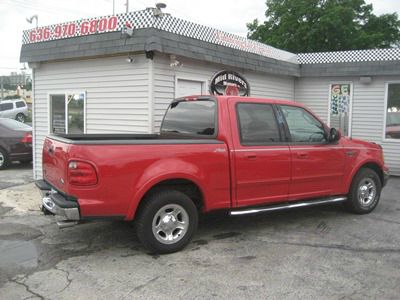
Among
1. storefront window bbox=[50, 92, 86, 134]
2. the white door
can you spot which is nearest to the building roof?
the white door

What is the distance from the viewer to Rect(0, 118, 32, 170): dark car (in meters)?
12.1

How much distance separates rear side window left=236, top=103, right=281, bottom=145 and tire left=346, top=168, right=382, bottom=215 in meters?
1.80

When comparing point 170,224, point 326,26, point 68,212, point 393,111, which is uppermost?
point 326,26

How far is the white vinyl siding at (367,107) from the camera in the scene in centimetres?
1123

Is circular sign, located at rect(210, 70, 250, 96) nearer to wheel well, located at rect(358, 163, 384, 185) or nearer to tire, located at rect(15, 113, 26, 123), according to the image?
Answer: wheel well, located at rect(358, 163, 384, 185)

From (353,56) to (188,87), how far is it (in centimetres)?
550

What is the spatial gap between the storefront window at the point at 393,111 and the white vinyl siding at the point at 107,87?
6.87 metres

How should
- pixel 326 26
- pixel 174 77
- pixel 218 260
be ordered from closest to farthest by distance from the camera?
pixel 218 260 < pixel 174 77 < pixel 326 26

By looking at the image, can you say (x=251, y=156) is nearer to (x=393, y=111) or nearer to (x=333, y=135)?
(x=333, y=135)

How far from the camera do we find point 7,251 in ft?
16.9

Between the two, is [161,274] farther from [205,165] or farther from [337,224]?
[337,224]

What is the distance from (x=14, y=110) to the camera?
27453 mm

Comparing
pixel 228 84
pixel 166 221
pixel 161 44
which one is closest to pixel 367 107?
pixel 228 84

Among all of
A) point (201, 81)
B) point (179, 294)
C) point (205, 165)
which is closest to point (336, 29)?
point (201, 81)
